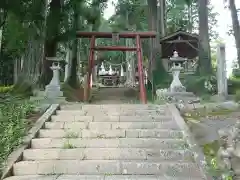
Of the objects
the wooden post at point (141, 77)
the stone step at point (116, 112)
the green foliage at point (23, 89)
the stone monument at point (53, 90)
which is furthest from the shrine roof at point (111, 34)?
the stone step at point (116, 112)

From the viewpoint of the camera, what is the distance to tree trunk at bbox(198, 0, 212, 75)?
44.0 feet

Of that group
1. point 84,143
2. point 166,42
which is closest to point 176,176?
point 84,143

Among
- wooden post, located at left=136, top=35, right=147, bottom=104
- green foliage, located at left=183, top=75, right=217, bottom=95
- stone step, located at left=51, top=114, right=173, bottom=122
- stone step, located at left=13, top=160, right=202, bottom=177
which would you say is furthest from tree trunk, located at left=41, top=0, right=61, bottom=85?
stone step, located at left=13, top=160, right=202, bottom=177

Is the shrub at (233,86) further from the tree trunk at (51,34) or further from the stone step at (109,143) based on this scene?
the tree trunk at (51,34)

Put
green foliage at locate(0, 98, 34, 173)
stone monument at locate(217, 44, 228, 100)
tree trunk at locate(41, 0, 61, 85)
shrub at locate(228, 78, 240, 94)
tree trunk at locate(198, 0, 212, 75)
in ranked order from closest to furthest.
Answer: green foliage at locate(0, 98, 34, 173) → stone monument at locate(217, 44, 228, 100) → tree trunk at locate(41, 0, 61, 85) → shrub at locate(228, 78, 240, 94) → tree trunk at locate(198, 0, 212, 75)

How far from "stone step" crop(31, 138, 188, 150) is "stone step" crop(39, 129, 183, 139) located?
195mm

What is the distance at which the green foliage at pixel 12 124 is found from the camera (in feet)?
19.0

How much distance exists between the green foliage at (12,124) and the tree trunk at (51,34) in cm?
423

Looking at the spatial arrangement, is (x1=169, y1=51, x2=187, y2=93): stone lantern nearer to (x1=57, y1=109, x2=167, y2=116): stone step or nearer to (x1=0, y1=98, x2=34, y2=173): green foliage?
(x1=57, y1=109, x2=167, y2=116): stone step

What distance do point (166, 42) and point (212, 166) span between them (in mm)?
11736

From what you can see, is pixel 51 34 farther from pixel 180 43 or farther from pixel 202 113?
pixel 180 43

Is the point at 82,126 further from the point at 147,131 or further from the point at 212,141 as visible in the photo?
the point at 212,141

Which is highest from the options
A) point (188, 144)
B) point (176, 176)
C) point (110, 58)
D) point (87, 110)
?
point (110, 58)

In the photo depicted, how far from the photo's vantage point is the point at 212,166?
5.26m
